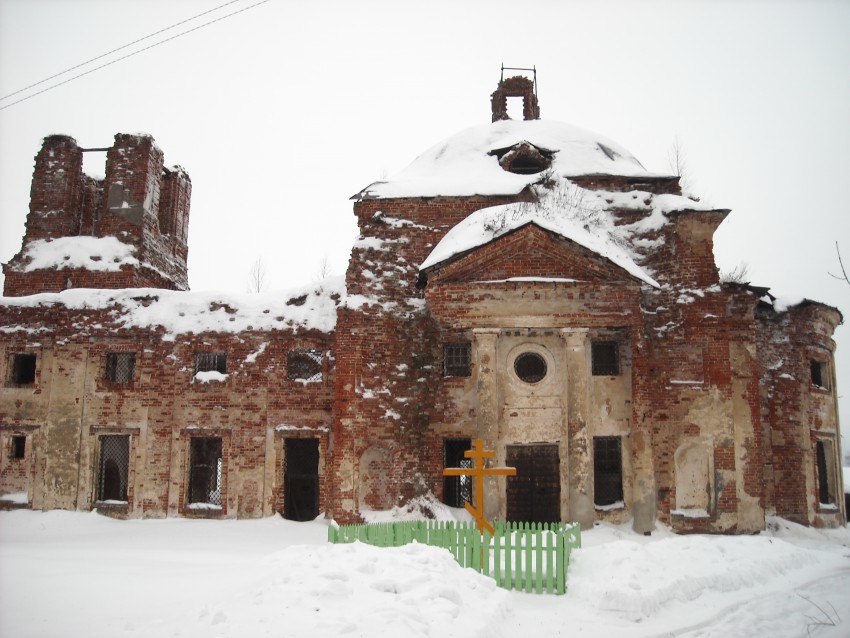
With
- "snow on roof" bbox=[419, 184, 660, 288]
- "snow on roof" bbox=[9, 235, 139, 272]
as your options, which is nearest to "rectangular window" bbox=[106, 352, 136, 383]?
"snow on roof" bbox=[9, 235, 139, 272]

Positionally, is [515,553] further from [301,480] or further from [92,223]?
[92,223]

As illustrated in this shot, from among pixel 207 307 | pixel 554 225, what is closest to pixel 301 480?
pixel 207 307

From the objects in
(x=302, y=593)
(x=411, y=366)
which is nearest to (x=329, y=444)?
(x=411, y=366)

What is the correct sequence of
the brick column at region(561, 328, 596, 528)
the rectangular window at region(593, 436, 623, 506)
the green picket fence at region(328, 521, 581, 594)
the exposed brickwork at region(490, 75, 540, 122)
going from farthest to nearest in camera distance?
the exposed brickwork at region(490, 75, 540, 122) → the rectangular window at region(593, 436, 623, 506) → the brick column at region(561, 328, 596, 528) → the green picket fence at region(328, 521, 581, 594)

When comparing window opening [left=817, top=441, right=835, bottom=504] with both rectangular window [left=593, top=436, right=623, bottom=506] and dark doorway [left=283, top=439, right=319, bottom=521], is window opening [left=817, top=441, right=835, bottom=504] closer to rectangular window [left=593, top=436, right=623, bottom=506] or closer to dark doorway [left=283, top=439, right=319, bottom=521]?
rectangular window [left=593, top=436, right=623, bottom=506]

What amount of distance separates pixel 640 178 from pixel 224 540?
45.7 feet

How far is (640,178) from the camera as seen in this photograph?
17.8 meters

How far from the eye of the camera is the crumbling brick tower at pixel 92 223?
2073 cm

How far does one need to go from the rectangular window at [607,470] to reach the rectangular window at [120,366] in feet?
41.2

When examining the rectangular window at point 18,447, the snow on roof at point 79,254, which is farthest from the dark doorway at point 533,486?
the snow on roof at point 79,254

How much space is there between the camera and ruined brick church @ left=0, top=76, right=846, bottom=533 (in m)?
15.1

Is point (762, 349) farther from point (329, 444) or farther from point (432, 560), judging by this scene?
point (432, 560)

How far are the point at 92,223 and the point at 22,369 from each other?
5760 mm

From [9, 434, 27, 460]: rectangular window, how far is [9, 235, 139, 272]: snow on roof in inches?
221
